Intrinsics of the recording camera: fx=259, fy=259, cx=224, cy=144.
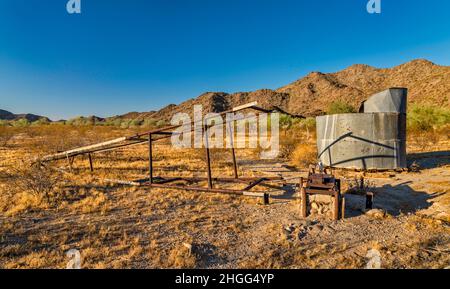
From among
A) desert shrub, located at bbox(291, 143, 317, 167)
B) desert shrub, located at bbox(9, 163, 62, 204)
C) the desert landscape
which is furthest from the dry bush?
desert shrub, located at bbox(9, 163, 62, 204)

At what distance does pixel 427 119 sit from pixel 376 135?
17467 millimetres

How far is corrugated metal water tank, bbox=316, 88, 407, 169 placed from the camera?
11.3 meters

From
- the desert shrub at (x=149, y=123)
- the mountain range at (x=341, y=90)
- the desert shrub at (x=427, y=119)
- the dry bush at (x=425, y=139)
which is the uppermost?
the mountain range at (x=341, y=90)

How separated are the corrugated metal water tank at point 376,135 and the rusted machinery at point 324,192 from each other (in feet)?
18.7

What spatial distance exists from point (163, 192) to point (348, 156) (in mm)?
8320

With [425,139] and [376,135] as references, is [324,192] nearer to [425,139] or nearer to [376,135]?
[376,135]

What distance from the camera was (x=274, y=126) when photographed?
1262 inches

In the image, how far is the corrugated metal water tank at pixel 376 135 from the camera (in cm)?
1133

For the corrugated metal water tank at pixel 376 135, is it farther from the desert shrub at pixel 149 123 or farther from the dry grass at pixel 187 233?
the desert shrub at pixel 149 123

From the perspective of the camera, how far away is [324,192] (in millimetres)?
6172

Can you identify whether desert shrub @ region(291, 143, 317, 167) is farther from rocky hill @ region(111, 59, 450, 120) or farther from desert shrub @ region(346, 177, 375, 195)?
rocky hill @ region(111, 59, 450, 120)

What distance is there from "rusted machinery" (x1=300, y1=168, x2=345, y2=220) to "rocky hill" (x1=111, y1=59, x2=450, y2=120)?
44.4 metres

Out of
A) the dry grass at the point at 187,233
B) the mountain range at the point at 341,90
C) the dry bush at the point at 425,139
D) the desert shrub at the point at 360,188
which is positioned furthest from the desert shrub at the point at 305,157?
the mountain range at the point at 341,90
